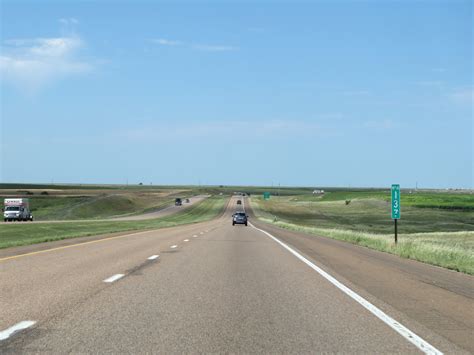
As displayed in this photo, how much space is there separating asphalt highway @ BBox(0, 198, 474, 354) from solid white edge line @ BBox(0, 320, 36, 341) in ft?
0.04

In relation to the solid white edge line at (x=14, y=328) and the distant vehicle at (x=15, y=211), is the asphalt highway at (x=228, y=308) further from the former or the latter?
the distant vehicle at (x=15, y=211)

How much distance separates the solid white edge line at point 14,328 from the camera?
7398 mm

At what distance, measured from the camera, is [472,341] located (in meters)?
7.60

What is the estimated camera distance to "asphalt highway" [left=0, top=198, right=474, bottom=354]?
23.7 ft

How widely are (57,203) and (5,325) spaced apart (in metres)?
111

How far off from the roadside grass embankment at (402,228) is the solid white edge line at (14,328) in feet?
39.2

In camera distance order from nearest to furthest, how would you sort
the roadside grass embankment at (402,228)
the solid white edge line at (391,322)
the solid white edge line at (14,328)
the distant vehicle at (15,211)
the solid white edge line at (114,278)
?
the solid white edge line at (391,322), the solid white edge line at (14,328), the solid white edge line at (114,278), the roadside grass embankment at (402,228), the distant vehicle at (15,211)

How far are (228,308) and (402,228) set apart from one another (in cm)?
7358

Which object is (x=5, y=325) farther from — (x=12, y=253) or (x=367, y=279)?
(x=12, y=253)

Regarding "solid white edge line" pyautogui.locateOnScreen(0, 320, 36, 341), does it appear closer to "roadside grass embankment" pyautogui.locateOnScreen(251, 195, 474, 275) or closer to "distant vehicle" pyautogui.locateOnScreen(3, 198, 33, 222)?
"roadside grass embankment" pyautogui.locateOnScreen(251, 195, 474, 275)

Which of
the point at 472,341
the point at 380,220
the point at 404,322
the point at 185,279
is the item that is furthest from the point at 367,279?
the point at 380,220

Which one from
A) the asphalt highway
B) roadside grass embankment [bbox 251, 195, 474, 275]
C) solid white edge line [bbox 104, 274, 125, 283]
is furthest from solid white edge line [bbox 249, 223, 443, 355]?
roadside grass embankment [bbox 251, 195, 474, 275]

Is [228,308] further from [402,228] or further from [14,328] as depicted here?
[402,228]

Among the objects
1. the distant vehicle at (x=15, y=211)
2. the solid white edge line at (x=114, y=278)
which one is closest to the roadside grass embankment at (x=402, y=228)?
the solid white edge line at (x=114, y=278)
